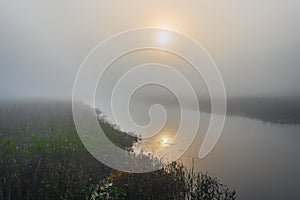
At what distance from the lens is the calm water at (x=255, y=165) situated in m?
11.3

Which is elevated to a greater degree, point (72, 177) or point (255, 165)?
point (255, 165)

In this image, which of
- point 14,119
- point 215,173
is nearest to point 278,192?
point 215,173

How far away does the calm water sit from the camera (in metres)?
11.3

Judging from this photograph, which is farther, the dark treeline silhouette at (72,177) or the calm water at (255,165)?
the calm water at (255,165)

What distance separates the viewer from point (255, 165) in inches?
574

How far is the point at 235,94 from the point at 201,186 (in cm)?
5442

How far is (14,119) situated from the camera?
16031 millimetres

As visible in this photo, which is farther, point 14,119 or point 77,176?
point 14,119

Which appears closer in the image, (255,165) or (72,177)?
(72,177)

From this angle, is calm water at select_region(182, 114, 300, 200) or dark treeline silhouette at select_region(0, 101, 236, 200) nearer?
dark treeline silhouette at select_region(0, 101, 236, 200)

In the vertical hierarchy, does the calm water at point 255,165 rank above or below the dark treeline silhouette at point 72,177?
above

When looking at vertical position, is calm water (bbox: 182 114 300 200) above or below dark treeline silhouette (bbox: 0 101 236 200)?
above

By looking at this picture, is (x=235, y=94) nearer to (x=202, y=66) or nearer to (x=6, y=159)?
(x=202, y=66)

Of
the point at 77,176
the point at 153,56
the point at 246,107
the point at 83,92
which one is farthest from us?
the point at 246,107
